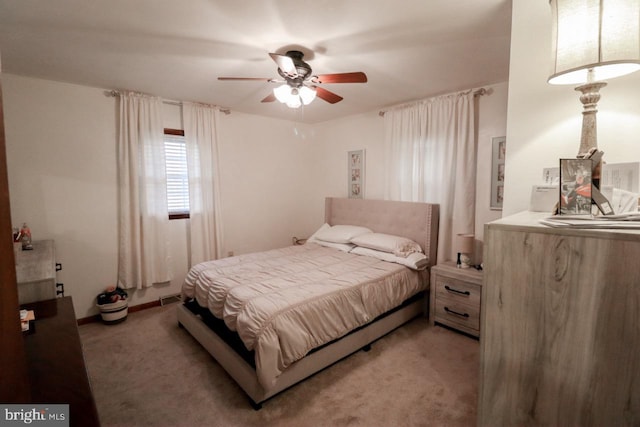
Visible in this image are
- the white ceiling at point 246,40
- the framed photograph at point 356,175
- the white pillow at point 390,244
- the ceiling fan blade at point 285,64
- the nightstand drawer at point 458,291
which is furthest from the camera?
the framed photograph at point 356,175

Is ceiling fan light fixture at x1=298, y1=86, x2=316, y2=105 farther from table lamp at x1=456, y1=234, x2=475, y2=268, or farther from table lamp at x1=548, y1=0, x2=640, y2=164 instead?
table lamp at x1=456, y1=234, x2=475, y2=268

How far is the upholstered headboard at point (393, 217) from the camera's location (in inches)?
133

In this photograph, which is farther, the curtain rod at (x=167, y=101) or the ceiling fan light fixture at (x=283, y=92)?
the curtain rod at (x=167, y=101)

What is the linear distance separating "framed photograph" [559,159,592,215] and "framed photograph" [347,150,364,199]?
3.29 metres

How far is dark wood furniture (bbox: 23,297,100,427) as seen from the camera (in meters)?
→ 1.01

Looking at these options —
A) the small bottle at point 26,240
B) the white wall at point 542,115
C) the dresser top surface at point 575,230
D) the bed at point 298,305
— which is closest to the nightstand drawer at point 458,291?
the bed at point 298,305

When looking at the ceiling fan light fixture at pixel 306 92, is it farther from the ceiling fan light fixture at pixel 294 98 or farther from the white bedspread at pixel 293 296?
the white bedspread at pixel 293 296

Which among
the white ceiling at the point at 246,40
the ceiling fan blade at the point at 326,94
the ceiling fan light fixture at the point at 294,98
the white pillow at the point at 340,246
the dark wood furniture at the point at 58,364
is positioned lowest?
the dark wood furniture at the point at 58,364

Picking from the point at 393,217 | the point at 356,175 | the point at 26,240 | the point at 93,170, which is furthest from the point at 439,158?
the point at 26,240

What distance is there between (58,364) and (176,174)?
9.47 feet

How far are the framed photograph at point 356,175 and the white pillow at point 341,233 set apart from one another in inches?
24.4

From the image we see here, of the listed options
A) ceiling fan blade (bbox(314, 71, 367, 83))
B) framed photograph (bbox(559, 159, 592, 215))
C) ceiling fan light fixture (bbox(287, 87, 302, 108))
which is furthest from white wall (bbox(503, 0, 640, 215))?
ceiling fan light fixture (bbox(287, 87, 302, 108))

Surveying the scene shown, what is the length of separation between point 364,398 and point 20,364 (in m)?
1.95

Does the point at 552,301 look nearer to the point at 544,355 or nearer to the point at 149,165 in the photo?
the point at 544,355
